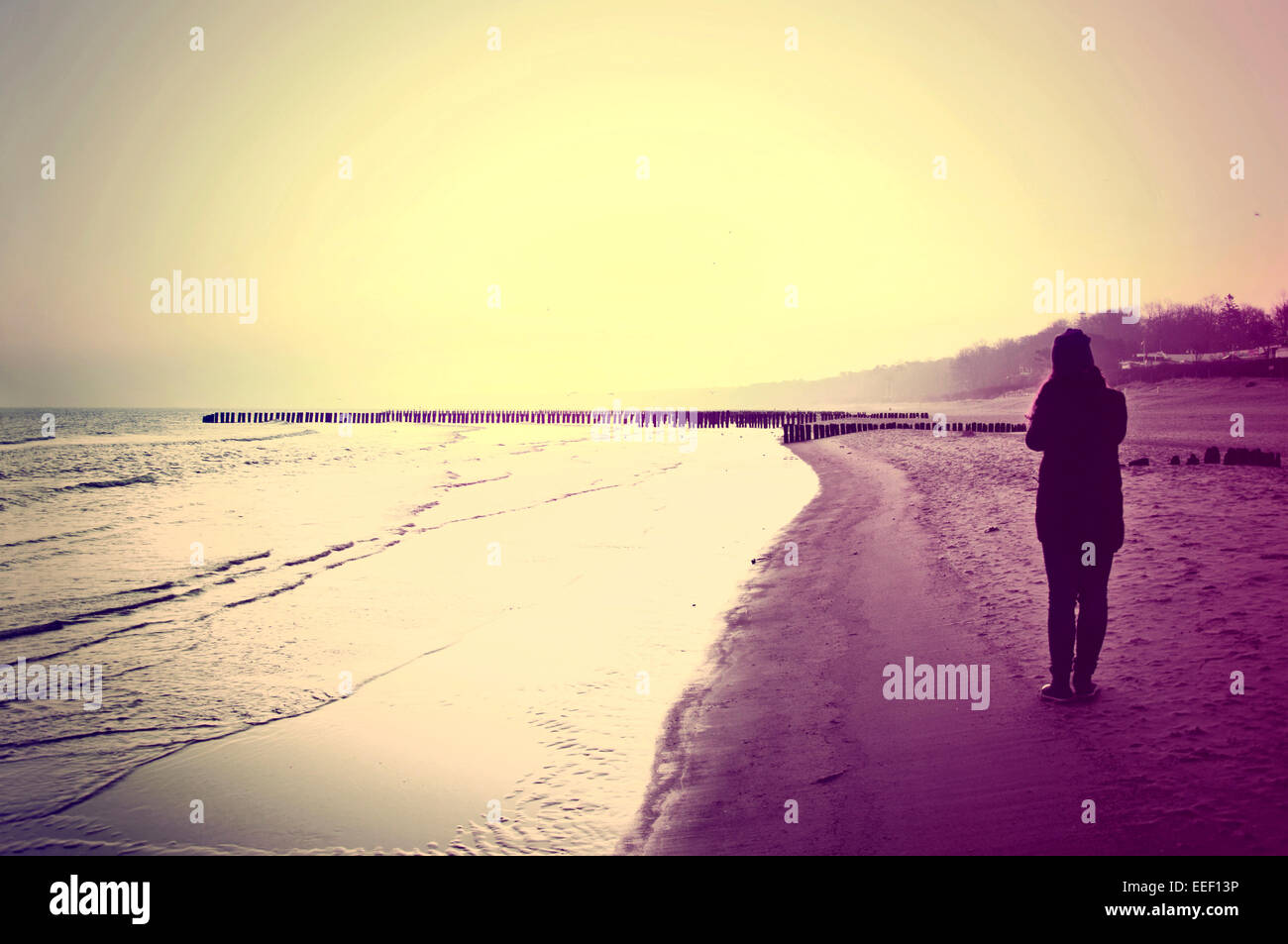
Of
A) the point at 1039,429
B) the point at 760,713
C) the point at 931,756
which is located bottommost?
the point at 760,713

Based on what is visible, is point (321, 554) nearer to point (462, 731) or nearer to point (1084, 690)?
point (462, 731)

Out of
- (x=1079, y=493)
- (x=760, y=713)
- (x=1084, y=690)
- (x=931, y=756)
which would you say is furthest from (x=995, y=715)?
(x=760, y=713)

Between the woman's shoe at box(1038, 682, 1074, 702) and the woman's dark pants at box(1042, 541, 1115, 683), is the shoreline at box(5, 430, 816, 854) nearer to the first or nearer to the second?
the woman's shoe at box(1038, 682, 1074, 702)

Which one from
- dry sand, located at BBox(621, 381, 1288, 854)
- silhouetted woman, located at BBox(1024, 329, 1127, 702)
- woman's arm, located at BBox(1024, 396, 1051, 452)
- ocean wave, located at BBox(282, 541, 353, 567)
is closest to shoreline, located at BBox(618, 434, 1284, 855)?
dry sand, located at BBox(621, 381, 1288, 854)

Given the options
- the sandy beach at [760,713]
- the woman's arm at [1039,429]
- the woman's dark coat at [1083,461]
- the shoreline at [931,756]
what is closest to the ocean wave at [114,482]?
the sandy beach at [760,713]

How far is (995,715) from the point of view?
17.5ft

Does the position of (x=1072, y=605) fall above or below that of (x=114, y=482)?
below

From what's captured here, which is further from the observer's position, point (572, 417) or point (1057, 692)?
point (572, 417)

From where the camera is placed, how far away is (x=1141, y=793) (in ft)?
12.9

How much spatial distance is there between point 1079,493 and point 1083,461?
0.74ft

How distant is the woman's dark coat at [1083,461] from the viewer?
4859 mm

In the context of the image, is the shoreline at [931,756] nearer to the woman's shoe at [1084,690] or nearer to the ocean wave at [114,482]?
the woman's shoe at [1084,690]
